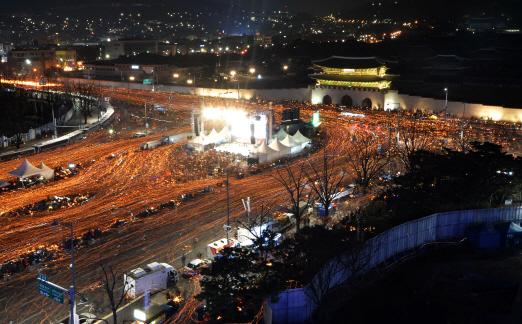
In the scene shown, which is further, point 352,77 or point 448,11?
point 448,11

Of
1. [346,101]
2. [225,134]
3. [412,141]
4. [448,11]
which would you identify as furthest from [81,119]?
[448,11]

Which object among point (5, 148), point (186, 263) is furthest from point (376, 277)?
point (5, 148)

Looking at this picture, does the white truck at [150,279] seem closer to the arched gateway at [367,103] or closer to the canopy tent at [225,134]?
the canopy tent at [225,134]

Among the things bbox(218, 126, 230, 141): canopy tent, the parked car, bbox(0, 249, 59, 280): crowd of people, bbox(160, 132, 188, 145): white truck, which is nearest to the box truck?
the parked car

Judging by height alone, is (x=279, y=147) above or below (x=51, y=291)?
above

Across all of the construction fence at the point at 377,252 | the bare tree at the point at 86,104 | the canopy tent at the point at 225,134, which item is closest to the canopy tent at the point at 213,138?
the canopy tent at the point at 225,134

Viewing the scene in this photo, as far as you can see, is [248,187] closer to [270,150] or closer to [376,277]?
[270,150]

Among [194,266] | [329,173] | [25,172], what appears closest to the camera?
[194,266]

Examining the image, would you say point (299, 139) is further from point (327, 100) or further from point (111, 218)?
point (327, 100)
